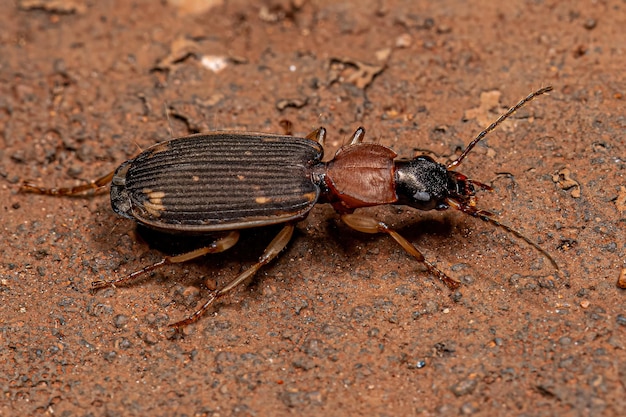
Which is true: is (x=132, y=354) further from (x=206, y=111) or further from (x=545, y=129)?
(x=545, y=129)

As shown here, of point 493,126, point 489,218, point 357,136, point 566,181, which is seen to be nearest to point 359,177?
point 357,136

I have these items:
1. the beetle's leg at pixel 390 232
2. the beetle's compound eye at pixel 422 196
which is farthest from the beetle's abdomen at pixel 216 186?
the beetle's compound eye at pixel 422 196

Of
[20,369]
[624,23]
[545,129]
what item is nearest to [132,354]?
[20,369]

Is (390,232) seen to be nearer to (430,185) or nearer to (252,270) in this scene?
(430,185)

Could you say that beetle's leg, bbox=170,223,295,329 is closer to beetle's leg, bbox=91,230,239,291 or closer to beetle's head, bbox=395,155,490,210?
beetle's leg, bbox=91,230,239,291

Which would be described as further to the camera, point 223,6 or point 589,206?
point 223,6

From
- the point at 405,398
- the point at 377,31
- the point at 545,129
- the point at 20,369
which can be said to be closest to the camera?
the point at 405,398
